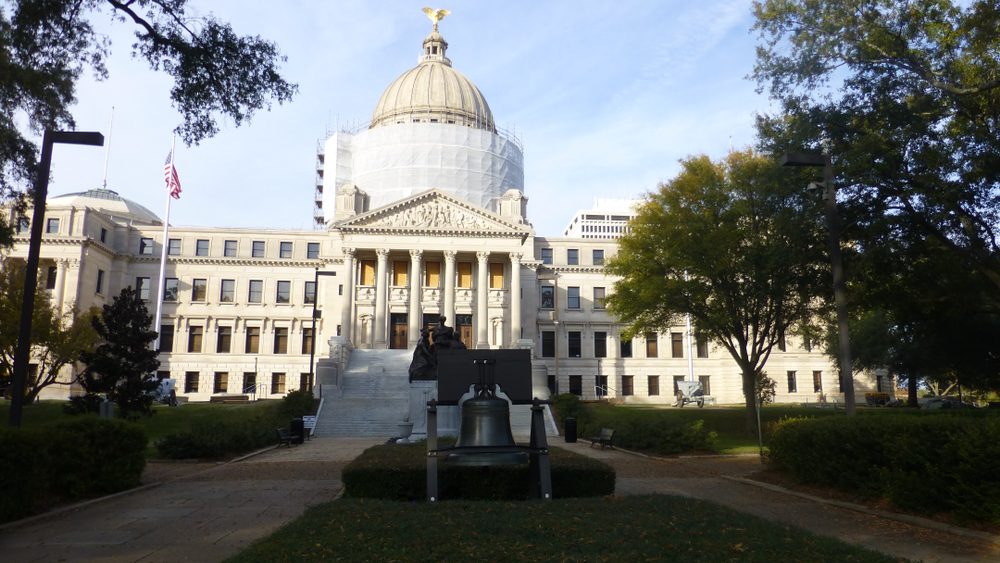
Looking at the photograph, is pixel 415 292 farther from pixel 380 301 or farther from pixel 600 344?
pixel 600 344

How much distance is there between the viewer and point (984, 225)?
20906 millimetres

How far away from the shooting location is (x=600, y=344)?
6938 centimetres

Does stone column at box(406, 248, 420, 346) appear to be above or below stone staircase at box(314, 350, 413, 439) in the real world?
above

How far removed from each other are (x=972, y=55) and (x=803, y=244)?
7.00 metres

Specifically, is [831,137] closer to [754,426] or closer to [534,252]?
[754,426]

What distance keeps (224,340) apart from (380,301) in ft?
63.3

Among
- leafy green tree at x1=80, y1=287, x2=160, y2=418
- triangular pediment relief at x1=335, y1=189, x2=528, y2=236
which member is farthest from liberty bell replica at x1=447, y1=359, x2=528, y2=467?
triangular pediment relief at x1=335, y1=189, x2=528, y2=236

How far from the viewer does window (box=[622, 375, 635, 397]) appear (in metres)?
68.1

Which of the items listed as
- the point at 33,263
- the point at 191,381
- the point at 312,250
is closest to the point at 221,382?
the point at 191,381

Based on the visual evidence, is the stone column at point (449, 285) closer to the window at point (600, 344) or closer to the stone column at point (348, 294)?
the stone column at point (348, 294)

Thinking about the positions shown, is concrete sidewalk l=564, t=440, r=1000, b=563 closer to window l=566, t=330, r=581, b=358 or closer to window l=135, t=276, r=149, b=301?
window l=566, t=330, r=581, b=358

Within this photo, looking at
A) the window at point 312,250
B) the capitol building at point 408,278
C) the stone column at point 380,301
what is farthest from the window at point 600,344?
the window at point 312,250

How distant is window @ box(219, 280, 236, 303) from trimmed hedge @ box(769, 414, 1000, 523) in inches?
2384

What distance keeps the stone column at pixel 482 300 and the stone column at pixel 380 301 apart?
24.1 ft
